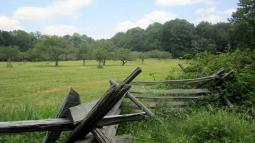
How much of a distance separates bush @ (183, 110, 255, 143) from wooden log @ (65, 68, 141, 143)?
266 centimetres

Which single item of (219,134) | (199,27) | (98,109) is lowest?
(219,134)

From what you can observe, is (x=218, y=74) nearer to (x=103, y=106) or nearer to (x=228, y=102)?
(x=228, y=102)

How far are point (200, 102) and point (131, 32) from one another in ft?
380

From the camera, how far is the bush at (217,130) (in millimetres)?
5160

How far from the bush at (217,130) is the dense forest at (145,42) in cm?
1937

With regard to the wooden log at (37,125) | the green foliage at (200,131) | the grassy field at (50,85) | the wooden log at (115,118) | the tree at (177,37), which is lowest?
the grassy field at (50,85)

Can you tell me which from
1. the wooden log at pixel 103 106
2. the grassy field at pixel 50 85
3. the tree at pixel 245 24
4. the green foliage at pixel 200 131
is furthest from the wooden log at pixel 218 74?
the tree at pixel 245 24

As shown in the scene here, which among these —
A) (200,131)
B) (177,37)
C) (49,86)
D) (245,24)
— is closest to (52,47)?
(177,37)

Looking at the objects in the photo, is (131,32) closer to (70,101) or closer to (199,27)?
(199,27)

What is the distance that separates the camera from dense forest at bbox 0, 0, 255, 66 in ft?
88.6

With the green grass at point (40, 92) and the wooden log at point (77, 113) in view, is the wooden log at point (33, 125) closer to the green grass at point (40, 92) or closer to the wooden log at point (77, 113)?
the wooden log at point (77, 113)

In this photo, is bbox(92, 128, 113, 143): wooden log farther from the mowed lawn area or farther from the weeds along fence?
the mowed lawn area

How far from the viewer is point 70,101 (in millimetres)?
3016

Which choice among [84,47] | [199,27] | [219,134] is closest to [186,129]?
[219,134]
